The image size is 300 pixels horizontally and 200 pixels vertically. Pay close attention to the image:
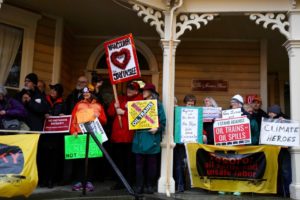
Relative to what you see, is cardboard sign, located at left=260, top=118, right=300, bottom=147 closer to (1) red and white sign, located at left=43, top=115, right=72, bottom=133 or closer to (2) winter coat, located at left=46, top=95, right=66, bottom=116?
(1) red and white sign, located at left=43, top=115, right=72, bottom=133

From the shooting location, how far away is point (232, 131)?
21.5 ft

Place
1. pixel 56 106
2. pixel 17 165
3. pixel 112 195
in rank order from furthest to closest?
pixel 56 106 → pixel 112 195 → pixel 17 165

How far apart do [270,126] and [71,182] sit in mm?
3835

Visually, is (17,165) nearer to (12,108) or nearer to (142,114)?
(12,108)

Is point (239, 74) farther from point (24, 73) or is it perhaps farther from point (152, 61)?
point (24, 73)

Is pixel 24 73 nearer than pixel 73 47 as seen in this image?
Yes

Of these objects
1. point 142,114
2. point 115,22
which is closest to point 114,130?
point 142,114

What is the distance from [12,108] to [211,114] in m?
3.44

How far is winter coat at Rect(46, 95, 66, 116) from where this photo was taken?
22.3 ft

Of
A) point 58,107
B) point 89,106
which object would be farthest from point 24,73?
point 89,106

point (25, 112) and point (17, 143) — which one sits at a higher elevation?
point (25, 112)

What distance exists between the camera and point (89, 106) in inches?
256

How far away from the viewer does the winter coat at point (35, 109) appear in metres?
6.45

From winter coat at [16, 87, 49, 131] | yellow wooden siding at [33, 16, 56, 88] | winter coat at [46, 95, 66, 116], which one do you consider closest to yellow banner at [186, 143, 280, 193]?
winter coat at [46, 95, 66, 116]
